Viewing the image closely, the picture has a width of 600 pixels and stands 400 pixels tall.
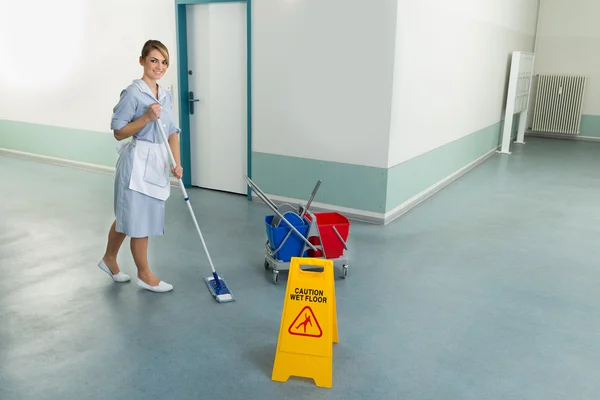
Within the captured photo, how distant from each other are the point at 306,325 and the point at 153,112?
1.47m

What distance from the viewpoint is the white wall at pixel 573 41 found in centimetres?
1051

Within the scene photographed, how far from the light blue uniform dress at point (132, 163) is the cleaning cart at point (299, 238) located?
2.28 feet

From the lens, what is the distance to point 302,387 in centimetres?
249

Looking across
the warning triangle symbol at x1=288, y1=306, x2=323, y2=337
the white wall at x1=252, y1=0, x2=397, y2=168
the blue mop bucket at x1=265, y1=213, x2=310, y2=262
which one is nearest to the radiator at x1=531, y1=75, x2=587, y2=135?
the white wall at x1=252, y1=0, x2=397, y2=168

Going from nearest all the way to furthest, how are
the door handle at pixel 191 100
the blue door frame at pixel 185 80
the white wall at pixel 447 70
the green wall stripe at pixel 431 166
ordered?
1. the white wall at pixel 447 70
2. the green wall stripe at pixel 431 166
3. the blue door frame at pixel 185 80
4. the door handle at pixel 191 100

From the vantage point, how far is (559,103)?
Result: 10.8 m

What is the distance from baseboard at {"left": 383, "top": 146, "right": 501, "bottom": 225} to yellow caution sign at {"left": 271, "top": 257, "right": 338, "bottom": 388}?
8.62 ft

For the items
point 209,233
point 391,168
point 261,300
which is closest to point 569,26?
point 391,168

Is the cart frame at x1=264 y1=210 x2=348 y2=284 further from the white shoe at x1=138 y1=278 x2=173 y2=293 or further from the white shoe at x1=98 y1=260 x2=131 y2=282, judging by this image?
the white shoe at x1=98 y1=260 x2=131 y2=282

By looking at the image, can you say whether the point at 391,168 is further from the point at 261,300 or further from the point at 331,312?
the point at 331,312

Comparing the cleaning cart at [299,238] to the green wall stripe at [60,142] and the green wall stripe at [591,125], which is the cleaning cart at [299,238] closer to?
the green wall stripe at [60,142]

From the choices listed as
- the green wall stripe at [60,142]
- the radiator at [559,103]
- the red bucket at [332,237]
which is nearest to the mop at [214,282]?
the red bucket at [332,237]

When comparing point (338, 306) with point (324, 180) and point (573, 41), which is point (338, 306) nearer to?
point (324, 180)

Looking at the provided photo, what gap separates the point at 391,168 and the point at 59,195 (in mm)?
3582
